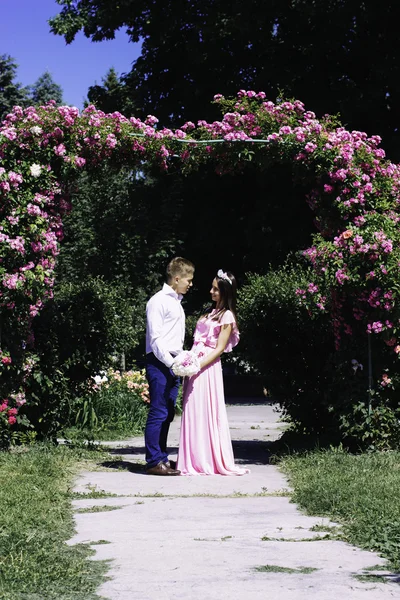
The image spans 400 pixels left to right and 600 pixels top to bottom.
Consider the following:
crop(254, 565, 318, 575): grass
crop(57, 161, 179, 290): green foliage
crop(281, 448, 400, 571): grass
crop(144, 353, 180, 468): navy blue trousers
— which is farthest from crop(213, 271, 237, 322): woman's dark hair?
crop(57, 161, 179, 290): green foliage

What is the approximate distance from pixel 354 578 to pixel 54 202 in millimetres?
5962

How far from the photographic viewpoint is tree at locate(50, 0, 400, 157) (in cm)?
1900

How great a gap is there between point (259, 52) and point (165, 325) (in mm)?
13649

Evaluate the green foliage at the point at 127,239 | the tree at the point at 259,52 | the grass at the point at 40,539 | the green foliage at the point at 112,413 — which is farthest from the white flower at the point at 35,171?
the green foliage at the point at 127,239

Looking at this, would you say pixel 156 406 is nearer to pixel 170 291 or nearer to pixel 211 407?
pixel 211 407

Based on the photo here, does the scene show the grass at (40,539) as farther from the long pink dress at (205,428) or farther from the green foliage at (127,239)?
the green foliage at (127,239)

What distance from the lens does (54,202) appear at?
9.27 metres

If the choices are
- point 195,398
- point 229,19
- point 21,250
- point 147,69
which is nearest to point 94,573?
point 195,398

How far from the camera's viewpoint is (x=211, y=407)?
8.45 metres

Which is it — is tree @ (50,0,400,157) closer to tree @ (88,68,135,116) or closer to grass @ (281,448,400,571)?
tree @ (88,68,135,116)

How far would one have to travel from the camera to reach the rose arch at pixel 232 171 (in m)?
8.62

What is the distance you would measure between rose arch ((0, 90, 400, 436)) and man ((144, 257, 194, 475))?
1.28 m

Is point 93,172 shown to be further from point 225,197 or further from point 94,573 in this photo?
point 225,197

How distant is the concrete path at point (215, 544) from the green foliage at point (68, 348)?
1.92 m
